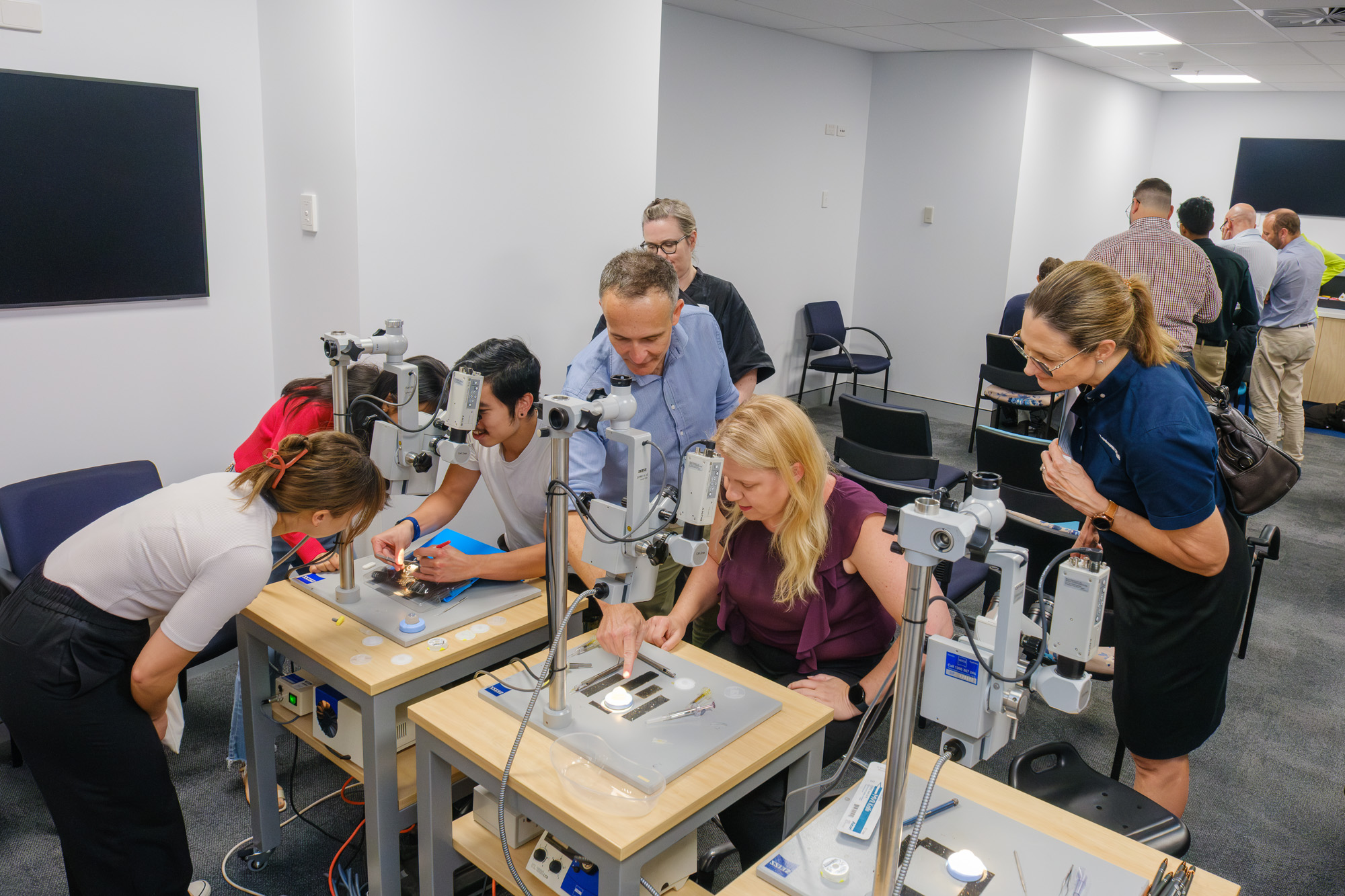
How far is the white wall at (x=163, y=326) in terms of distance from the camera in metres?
2.70

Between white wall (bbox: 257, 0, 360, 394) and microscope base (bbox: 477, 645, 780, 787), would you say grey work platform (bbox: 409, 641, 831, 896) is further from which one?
white wall (bbox: 257, 0, 360, 394)

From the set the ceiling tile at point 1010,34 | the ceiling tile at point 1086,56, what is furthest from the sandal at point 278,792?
the ceiling tile at point 1086,56

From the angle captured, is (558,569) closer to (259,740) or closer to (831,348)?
(259,740)

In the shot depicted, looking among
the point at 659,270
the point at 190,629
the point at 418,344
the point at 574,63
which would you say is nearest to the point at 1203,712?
the point at 659,270

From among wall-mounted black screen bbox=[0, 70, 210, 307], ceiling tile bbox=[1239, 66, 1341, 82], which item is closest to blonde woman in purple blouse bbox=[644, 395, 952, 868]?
wall-mounted black screen bbox=[0, 70, 210, 307]

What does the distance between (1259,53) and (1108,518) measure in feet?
19.2

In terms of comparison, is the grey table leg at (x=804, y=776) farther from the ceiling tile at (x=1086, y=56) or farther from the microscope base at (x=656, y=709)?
the ceiling tile at (x=1086, y=56)

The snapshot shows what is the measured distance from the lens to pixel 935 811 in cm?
148

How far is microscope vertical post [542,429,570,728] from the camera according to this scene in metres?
1.56

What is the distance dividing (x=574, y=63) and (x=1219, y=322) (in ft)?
12.5

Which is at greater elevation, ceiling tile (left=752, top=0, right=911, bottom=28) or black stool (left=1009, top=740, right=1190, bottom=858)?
ceiling tile (left=752, top=0, right=911, bottom=28)

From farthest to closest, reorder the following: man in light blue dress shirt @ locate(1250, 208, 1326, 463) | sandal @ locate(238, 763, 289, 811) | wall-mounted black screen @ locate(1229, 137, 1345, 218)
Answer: wall-mounted black screen @ locate(1229, 137, 1345, 218)
man in light blue dress shirt @ locate(1250, 208, 1326, 463)
sandal @ locate(238, 763, 289, 811)

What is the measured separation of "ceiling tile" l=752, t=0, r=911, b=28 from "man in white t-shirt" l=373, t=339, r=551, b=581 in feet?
12.0

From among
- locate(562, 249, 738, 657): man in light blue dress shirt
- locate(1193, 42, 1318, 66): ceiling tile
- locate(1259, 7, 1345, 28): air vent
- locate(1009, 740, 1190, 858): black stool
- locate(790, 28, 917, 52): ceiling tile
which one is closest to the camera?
locate(1009, 740, 1190, 858): black stool
